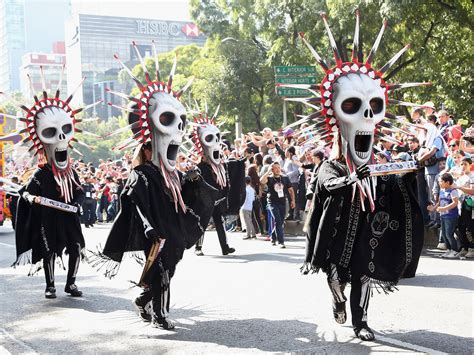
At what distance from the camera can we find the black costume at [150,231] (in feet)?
22.7

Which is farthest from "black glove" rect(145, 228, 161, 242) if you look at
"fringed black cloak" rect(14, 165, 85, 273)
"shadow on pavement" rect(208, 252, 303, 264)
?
"shadow on pavement" rect(208, 252, 303, 264)

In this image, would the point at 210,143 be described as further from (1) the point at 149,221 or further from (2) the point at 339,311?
(2) the point at 339,311

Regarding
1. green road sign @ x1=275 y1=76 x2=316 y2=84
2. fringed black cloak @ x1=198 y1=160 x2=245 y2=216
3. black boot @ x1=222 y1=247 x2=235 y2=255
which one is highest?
green road sign @ x1=275 y1=76 x2=316 y2=84

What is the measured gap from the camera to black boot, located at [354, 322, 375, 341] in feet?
20.6

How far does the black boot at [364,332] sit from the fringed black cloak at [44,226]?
4090 mm

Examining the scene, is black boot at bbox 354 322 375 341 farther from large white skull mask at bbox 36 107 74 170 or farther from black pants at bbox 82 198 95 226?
black pants at bbox 82 198 95 226

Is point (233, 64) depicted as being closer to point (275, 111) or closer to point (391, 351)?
point (275, 111)

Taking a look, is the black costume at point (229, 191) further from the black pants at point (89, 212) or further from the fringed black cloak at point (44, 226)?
the black pants at point (89, 212)

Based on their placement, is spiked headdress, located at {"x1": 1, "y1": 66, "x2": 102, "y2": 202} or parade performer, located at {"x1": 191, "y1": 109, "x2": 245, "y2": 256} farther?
parade performer, located at {"x1": 191, "y1": 109, "x2": 245, "y2": 256}

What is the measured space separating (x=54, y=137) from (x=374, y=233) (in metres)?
4.53

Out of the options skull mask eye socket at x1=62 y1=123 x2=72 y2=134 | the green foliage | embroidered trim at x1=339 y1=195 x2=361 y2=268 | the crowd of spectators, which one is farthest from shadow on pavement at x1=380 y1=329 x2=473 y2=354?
the green foliage

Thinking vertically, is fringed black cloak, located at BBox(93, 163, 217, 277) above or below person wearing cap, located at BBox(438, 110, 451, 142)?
below

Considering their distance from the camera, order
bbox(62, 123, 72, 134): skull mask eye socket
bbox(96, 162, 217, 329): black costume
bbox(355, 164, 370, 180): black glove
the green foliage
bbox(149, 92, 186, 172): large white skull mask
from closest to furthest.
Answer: bbox(355, 164, 370, 180): black glove
bbox(96, 162, 217, 329): black costume
bbox(149, 92, 186, 172): large white skull mask
bbox(62, 123, 72, 134): skull mask eye socket
the green foliage

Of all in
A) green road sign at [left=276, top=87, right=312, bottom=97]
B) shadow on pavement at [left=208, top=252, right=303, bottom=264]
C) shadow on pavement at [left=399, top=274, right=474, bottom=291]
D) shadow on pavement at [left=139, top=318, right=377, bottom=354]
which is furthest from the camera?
green road sign at [left=276, top=87, right=312, bottom=97]
